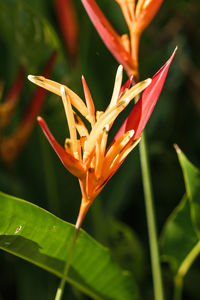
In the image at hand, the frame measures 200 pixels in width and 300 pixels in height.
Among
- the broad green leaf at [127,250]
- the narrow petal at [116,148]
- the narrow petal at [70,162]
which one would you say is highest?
the narrow petal at [70,162]

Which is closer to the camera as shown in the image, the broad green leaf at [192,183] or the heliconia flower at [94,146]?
the heliconia flower at [94,146]

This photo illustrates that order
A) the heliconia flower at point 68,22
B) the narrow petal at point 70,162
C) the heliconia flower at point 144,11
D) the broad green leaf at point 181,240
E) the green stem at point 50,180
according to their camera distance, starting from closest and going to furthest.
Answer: the narrow petal at point 70,162 < the heliconia flower at point 144,11 < the broad green leaf at point 181,240 < the heliconia flower at point 68,22 < the green stem at point 50,180

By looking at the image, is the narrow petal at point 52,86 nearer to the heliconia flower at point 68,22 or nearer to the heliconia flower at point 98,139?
the heliconia flower at point 98,139

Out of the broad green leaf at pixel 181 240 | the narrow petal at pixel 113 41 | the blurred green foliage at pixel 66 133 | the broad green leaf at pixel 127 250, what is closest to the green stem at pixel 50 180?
the blurred green foliage at pixel 66 133

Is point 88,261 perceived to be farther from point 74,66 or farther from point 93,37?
point 93,37

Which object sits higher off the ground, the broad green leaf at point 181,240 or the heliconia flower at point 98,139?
the heliconia flower at point 98,139
